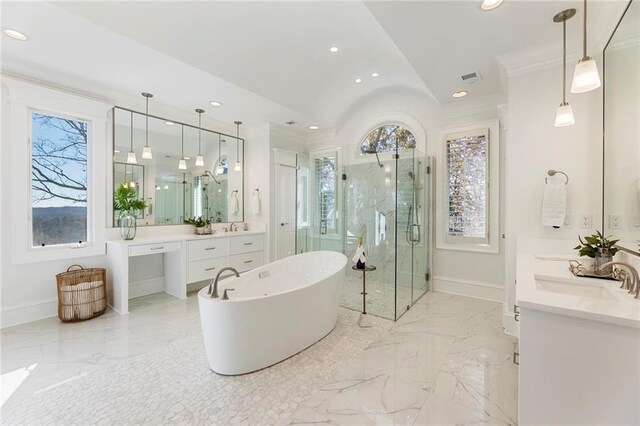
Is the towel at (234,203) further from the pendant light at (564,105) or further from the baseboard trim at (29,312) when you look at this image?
the pendant light at (564,105)

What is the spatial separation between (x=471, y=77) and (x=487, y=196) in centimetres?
154

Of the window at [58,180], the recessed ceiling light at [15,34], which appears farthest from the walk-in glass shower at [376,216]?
the recessed ceiling light at [15,34]

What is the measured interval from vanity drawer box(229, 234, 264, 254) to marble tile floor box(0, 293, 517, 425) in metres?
1.50

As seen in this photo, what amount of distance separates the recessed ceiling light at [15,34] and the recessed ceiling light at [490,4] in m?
3.72

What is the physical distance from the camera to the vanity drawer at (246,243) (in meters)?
4.38

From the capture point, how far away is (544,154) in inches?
98.3

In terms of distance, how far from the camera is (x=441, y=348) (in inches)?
98.3

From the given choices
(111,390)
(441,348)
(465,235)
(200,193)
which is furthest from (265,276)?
(465,235)

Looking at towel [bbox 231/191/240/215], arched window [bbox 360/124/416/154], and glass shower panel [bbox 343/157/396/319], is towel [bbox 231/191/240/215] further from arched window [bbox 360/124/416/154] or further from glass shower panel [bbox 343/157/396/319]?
A: arched window [bbox 360/124/416/154]

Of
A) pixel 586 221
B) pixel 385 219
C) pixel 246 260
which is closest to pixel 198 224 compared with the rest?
pixel 246 260

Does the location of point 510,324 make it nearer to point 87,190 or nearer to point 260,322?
point 260,322

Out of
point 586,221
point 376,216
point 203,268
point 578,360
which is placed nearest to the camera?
point 578,360

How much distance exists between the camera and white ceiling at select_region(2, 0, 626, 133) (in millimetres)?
2115

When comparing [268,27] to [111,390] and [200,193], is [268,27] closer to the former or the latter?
[200,193]
